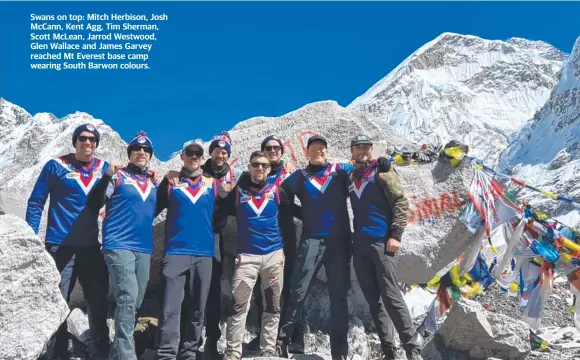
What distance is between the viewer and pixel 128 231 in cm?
555

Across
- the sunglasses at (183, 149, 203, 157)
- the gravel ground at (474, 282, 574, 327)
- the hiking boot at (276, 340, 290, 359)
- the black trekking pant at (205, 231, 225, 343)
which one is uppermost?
the sunglasses at (183, 149, 203, 157)

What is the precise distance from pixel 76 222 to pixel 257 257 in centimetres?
186

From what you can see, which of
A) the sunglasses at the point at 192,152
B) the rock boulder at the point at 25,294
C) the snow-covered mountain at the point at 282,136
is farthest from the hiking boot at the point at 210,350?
the snow-covered mountain at the point at 282,136

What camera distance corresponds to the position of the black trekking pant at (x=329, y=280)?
5.91m

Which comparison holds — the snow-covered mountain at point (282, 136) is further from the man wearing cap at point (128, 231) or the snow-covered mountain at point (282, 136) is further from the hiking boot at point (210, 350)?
the hiking boot at point (210, 350)

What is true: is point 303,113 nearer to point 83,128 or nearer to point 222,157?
point 222,157

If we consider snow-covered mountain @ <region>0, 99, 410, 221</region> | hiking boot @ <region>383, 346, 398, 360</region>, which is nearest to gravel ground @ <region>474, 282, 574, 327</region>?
snow-covered mountain @ <region>0, 99, 410, 221</region>

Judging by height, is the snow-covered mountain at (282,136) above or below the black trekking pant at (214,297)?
above

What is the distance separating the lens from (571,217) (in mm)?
125438

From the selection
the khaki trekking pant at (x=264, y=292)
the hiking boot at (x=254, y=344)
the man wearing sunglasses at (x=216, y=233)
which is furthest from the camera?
the hiking boot at (x=254, y=344)

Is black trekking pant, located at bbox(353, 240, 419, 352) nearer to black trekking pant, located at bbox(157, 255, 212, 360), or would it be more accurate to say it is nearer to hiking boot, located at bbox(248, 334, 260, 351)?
black trekking pant, located at bbox(157, 255, 212, 360)

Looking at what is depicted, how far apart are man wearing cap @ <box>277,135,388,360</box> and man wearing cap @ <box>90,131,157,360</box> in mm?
1453

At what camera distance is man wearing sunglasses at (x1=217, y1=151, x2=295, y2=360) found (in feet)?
18.8

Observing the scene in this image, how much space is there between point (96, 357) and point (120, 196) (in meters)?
1.83
